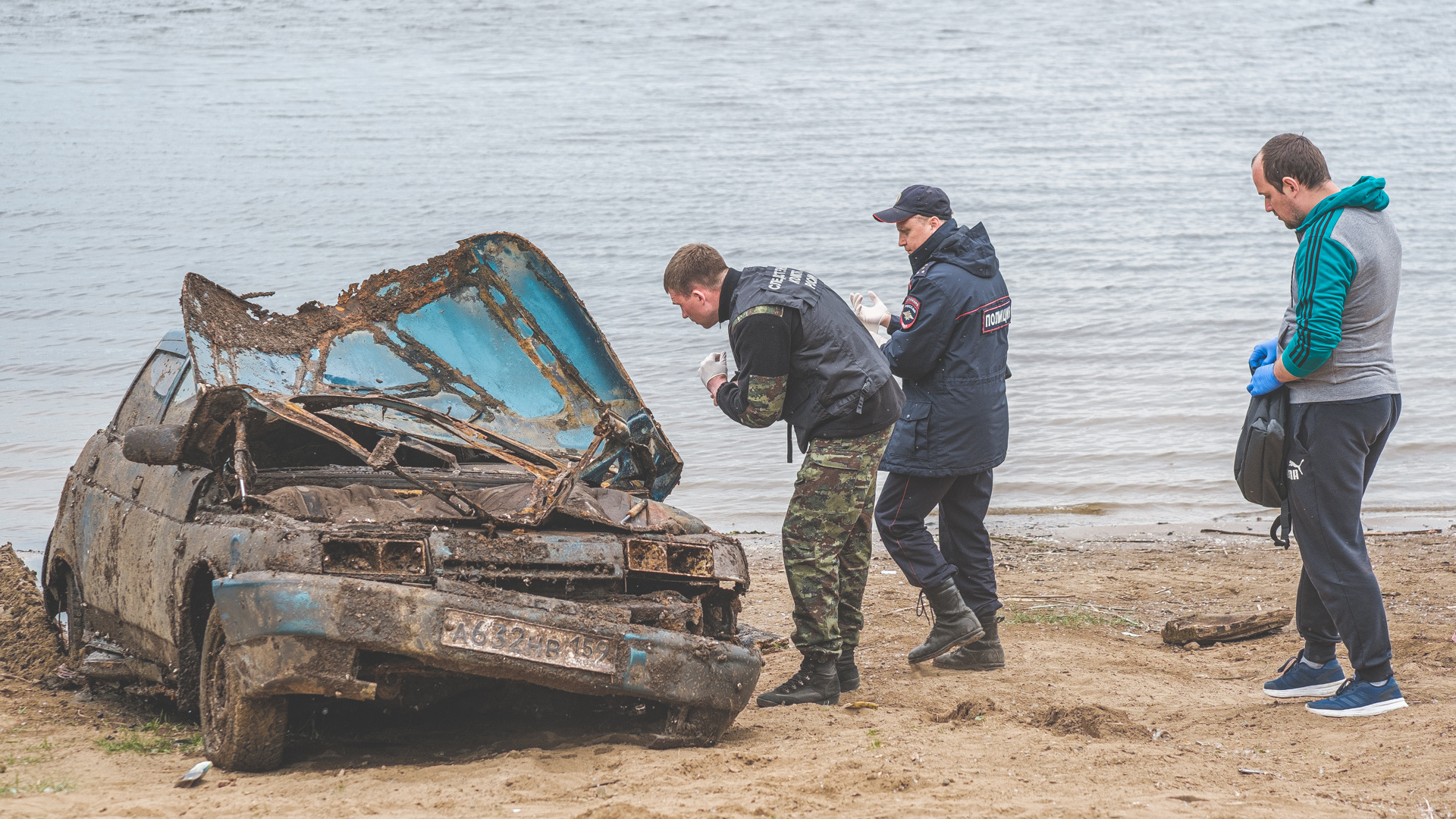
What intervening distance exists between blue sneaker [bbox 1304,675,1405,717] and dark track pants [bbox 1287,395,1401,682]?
4cm

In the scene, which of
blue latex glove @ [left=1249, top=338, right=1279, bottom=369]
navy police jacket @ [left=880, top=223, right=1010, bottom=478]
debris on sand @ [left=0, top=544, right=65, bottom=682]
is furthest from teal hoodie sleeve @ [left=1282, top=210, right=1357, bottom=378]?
debris on sand @ [left=0, top=544, right=65, bottom=682]

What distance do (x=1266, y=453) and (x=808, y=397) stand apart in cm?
169

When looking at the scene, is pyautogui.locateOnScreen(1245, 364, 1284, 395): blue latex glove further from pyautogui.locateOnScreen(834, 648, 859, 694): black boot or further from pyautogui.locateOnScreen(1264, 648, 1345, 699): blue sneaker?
pyautogui.locateOnScreen(834, 648, 859, 694): black boot

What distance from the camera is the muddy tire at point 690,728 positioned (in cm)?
423

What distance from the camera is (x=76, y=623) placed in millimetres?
5637

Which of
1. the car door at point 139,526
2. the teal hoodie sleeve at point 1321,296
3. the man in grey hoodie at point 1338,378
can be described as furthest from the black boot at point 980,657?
the car door at point 139,526

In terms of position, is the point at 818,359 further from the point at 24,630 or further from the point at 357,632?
the point at 24,630

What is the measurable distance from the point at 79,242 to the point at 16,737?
20.9 meters

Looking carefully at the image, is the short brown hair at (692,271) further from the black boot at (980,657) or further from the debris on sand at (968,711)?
the black boot at (980,657)

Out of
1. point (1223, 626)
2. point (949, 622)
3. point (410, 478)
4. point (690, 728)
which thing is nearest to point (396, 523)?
point (410, 478)

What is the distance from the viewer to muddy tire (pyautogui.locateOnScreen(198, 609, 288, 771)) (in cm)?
397

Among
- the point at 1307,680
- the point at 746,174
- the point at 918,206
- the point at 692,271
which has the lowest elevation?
the point at 1307,680

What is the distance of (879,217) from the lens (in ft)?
17.8

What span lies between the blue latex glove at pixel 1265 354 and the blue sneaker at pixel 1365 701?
3.98 ft
